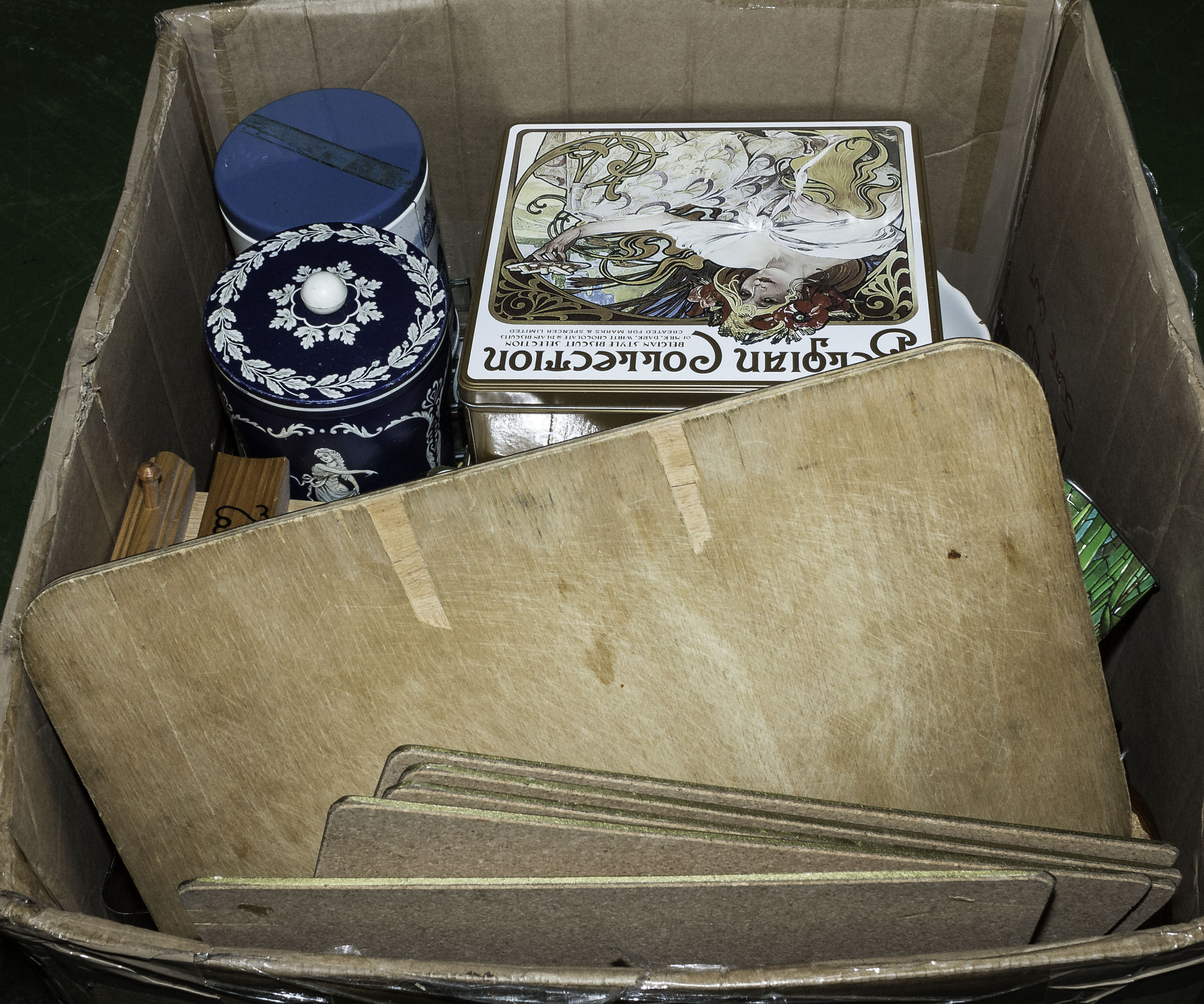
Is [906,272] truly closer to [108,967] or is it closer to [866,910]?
[866,910]

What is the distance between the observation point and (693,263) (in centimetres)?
A: 90

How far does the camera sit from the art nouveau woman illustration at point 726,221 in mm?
866

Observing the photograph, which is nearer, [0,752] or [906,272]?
[0,752]

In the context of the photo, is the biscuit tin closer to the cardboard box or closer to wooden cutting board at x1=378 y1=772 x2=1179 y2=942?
the cardboard box

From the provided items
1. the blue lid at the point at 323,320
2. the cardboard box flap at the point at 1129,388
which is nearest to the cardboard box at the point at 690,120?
the cardboard box flap at the point at 1129,388

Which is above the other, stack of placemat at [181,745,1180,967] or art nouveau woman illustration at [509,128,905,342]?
art nouveau woman illustration at [509,128,905,342]

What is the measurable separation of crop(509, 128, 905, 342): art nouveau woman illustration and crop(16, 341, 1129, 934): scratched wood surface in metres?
0.22

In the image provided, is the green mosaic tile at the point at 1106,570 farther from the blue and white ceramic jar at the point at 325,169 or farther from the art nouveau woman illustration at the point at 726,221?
the blue and white ceramic jar at the point at 325,169

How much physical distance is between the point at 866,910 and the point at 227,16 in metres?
0.94

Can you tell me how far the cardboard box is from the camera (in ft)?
1.85

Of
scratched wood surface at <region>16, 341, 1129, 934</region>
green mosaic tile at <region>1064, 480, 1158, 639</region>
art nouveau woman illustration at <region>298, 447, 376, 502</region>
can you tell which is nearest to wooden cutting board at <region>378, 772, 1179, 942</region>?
scratched wood surface at <region>16, 341, 1129, 934</region>

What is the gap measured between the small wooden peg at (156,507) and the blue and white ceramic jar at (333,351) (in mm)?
60

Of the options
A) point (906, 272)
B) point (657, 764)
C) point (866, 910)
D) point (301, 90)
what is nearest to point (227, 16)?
point (301, 90)

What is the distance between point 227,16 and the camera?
40.0 inches
